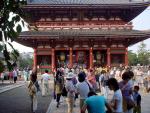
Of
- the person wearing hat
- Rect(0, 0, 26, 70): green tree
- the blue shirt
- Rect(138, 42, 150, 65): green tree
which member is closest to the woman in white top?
the blue shirt

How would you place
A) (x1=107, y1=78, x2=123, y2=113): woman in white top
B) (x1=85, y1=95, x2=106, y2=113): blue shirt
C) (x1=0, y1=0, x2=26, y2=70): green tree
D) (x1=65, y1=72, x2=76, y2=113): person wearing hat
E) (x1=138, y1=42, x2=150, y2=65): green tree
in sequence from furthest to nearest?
1. (x1=138, y1=42, x2=150, y2=65): green tree
2. (x1=65, y1=72, x2=76, y2=113): person wearing hat
3. (x1=107, y1=78, x2=123, y2=113): woman in white top
4. (x1=85, y1=95, x2=106, y2=113): blue shirt
5. (x1=0, y1=0, x2=26, y2=70): green tree

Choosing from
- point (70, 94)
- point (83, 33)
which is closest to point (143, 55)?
point (83, 33)

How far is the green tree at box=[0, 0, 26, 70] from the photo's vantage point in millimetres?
6859

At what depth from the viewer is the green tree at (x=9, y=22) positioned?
686 centimetres

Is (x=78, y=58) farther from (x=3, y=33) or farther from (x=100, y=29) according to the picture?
(x=3, y=33)

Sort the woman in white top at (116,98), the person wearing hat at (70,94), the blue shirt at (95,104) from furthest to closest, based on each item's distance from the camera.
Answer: the person wearing hat at (70,94) → the woman in white top at (116,98) → the blue shirt at (95,104)

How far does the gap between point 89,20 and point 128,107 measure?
3678cm

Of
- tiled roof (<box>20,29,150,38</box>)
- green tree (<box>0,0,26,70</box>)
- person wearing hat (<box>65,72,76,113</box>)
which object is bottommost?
person wearing hat (<box>65,72,76,113</box>)

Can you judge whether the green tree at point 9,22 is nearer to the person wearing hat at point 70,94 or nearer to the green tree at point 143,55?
the person wearing hat at point 70,94

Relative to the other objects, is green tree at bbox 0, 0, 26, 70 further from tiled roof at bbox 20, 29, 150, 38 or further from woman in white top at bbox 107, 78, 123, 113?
tiled roof at bbox 20, 29, 150, 38

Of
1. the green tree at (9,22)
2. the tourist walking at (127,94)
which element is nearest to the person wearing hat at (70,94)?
the tourist walking at (127,94)

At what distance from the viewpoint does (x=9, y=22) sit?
6.88m

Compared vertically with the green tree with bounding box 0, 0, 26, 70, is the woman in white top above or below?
below

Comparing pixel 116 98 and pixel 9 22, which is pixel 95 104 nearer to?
pixel 116 98
